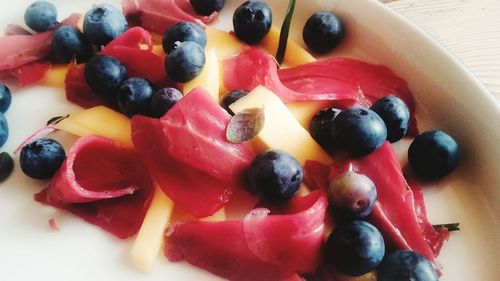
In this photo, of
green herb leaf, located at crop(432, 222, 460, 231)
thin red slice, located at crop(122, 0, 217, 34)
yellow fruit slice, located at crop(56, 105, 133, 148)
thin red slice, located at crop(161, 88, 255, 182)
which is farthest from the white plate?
thin red slice, located at crop(122, 0, 217, 34)

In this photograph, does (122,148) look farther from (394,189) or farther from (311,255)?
(394,189)

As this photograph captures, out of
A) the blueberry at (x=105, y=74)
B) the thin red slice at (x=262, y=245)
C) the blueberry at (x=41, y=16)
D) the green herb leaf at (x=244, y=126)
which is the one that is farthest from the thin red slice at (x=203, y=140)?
the blueberry at (x=41, y=16)

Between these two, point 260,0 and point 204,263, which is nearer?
point 204,263

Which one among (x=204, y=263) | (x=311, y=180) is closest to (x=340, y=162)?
(x=311, y=180)

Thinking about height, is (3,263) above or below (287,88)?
below

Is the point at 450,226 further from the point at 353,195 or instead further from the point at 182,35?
the point at 182,35

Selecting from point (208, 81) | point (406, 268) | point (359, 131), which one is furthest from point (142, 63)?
point (406, 268)

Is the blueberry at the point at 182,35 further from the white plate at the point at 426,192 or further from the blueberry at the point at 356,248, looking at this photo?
the blueberry at the point at 356,248
